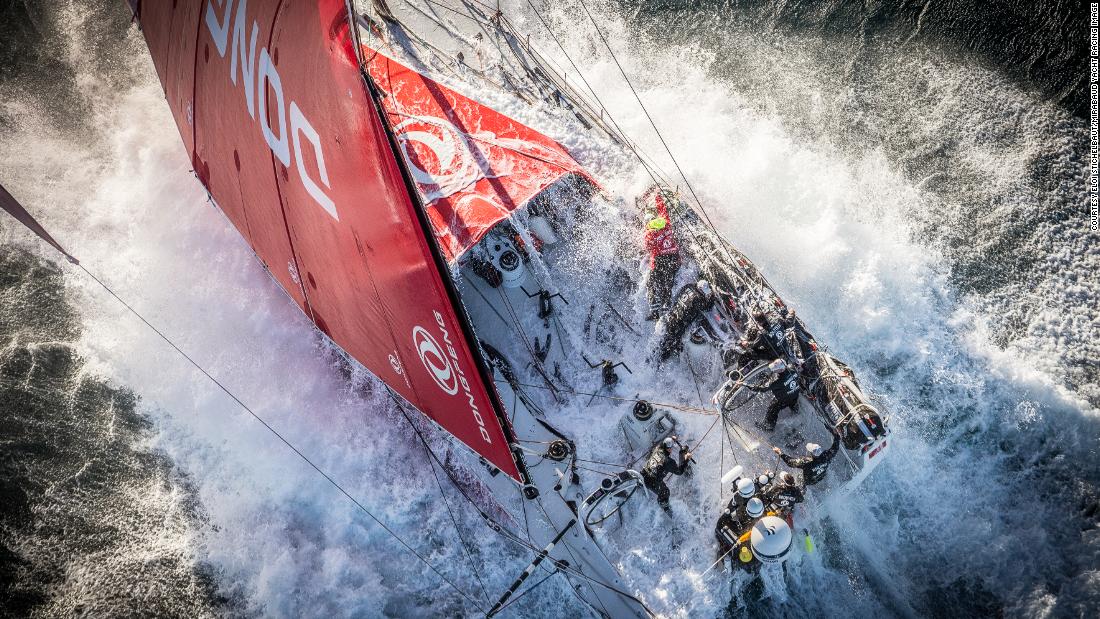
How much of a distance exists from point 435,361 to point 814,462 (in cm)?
394

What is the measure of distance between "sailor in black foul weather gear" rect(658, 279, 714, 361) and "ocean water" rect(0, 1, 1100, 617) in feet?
4.89

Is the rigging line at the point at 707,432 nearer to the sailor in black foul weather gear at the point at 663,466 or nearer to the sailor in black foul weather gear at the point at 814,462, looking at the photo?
the sailor in black foul weather gear at the point at 663,466

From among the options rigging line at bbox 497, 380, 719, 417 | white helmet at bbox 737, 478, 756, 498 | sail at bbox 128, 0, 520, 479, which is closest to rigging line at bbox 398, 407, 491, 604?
rigging line at bbox 497, 380, 719, 417

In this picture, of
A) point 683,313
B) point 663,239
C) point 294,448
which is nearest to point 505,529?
point 294,448

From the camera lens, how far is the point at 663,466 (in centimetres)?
620

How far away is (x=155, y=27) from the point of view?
7918mm

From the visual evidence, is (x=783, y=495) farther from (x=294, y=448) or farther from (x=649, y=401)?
(x=294, y=448)

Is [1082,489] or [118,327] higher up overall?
[118,327]

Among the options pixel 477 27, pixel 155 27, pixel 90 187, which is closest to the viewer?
pixel 155 27

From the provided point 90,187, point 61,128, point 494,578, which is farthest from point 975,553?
point 61,128

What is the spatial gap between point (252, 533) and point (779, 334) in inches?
233

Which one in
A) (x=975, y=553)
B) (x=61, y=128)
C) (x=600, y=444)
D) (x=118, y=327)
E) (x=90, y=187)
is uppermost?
(x=61, y=128)

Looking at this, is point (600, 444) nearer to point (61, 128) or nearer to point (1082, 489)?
point (1082, 489)

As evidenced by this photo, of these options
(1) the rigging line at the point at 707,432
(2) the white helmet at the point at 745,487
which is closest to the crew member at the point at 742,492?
→ (2) the white helmet at the point at 745,487
